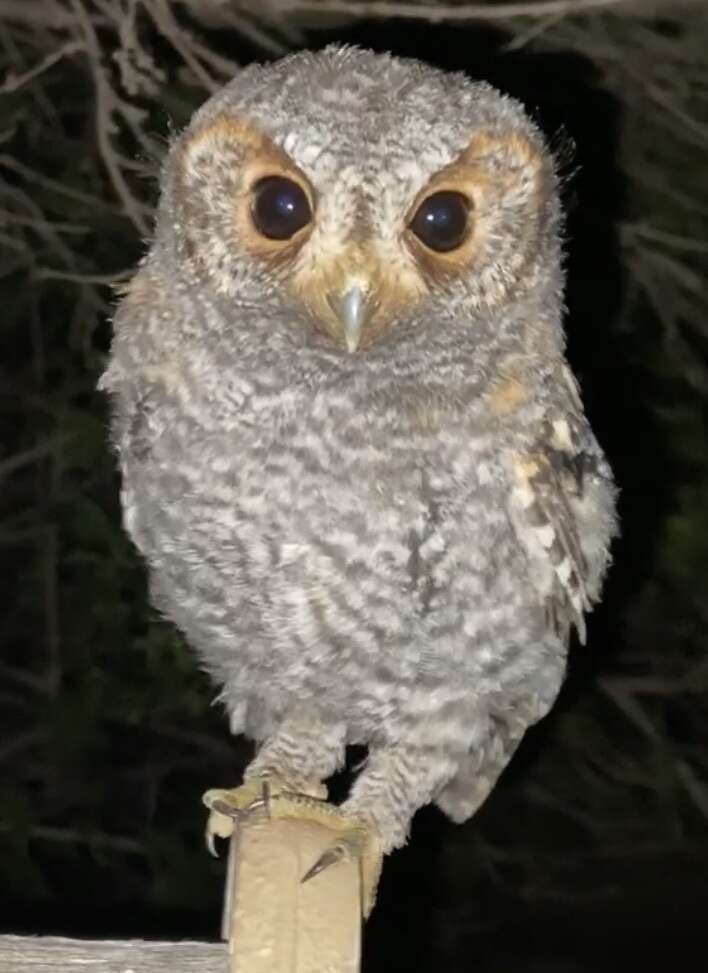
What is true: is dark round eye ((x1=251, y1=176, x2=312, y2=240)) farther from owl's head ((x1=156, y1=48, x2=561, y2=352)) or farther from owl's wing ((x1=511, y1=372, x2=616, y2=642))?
owl's wing ((x1=511, y1=372, x2=616, y2=642))

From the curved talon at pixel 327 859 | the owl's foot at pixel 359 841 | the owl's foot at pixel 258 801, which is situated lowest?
the curved talon at pixel 327 859

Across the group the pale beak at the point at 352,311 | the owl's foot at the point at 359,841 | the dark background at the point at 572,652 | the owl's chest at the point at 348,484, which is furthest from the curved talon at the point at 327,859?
the dark background at the point at 572,652

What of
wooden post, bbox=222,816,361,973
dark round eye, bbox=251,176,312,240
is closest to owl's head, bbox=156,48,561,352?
dark round eye, bbox=251,176,312,240

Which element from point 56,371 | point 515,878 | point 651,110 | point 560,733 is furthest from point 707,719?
point 56,371

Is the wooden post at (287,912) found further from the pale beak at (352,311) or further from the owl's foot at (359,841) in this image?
the pale beak at (352,311)

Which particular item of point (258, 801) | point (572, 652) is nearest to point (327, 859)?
point (258, 801)

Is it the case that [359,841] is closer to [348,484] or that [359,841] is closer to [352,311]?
[348,484]

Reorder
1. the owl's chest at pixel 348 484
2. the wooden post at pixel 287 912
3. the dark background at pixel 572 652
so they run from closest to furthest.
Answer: the wooden post at pixel 287 912
the owl's chest at pixel 348 484
the dark background at pixel 572 652
